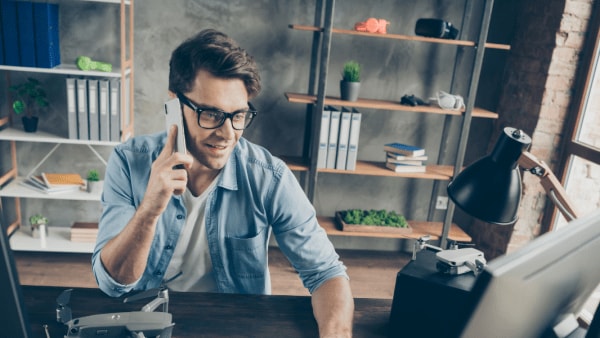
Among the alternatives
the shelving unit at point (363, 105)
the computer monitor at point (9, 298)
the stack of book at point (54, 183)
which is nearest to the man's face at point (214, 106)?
the computer monitor at point (9, 298)

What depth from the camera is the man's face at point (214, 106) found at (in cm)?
138

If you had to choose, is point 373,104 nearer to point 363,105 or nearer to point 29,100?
point 363,105

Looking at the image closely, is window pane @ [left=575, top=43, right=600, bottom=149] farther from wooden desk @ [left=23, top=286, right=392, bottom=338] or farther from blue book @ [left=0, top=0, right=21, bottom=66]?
blue book @ [left=0, top=0, right=21, bottom=66]

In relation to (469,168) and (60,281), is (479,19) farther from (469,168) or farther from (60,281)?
(60,281)

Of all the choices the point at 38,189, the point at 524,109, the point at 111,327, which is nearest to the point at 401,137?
the point at 524,109

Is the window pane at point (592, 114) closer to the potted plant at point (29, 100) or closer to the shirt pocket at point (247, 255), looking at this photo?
the shirt pocket at point (247, 255)

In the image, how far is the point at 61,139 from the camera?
275cm

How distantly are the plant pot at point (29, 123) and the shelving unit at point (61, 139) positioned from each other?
0.03 m

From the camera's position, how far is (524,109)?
2990 mm

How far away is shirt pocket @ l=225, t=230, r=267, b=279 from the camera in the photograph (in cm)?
149

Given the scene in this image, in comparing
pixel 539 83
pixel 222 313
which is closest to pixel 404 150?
pixel 539 83

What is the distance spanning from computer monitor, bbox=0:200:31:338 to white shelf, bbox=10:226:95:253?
2.35 meters

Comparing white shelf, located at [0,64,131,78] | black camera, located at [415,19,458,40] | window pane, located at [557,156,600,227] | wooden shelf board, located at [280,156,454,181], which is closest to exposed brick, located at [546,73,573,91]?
window pane, located at [557,156,600,227]

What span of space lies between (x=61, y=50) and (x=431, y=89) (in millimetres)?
2368
